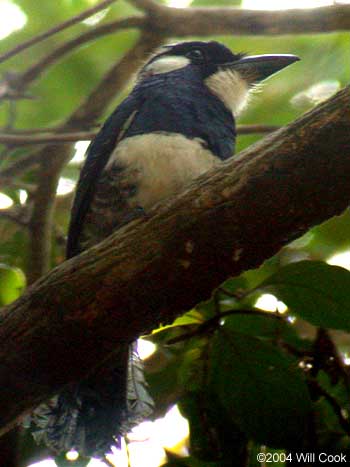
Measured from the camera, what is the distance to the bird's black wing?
2.95 m

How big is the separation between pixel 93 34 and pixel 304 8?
0.76m

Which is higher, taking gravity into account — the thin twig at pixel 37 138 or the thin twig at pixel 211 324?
the thin twig at pixel 37 138

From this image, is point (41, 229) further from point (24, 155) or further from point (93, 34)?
point (93, 34)

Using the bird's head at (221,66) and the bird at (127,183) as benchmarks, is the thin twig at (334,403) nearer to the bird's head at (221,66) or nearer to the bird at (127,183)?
the bird at (127,183)

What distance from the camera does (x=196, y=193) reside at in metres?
2.24

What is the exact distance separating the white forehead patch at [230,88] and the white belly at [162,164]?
1.68 ft

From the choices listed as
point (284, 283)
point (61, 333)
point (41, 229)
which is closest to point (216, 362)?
point (284, 283)

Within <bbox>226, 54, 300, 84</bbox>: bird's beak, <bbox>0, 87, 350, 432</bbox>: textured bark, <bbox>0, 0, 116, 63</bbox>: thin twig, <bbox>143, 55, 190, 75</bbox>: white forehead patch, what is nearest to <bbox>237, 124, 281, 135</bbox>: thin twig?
<bbox>226, 54, 300, 84</bbox>: bird's beak

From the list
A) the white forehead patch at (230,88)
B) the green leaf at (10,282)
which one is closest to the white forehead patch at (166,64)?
the white forehead patch at (230,88)

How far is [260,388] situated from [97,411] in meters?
0.60

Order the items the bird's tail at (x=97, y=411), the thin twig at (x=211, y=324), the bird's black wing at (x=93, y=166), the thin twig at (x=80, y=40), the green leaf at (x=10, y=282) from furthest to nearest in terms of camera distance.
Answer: the thin twig at (x=80, y=40)
the green leaf at (x=10, y=282)
the bird's black wing at (x=93, y=166)
the bird's tail at (x=97, y=411)
the thin twig at (x=211, y=324)

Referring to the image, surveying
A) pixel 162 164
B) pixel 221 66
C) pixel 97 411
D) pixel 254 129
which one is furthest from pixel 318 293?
pixel 221 66

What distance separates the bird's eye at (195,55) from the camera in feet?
11.2

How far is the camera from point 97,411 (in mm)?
2861
